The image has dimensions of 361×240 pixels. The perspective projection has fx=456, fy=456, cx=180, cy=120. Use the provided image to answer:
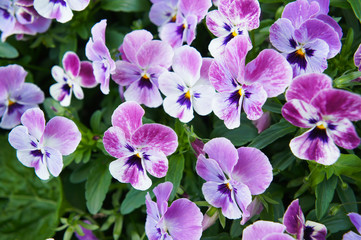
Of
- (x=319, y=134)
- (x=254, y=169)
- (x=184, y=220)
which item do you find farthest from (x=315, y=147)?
(x=184, y=220)

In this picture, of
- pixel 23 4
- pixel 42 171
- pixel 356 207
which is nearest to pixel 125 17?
pixel 23 4

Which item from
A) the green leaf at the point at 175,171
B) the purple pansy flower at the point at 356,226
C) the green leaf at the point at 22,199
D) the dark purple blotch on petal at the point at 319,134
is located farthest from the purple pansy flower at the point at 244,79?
the green leaf at the point at 22,199

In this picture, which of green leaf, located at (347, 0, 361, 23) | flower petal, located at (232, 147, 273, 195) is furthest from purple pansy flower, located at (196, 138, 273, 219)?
green leaf, located at (347, 0, 361, 23)

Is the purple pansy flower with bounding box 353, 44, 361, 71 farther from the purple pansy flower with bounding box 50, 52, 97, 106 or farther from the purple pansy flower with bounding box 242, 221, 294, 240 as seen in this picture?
the purple pansy flower with bounding box 50, 52, 97, 106

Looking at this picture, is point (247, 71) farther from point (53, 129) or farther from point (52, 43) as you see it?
point (52, 43)

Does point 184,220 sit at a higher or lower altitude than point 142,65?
lower

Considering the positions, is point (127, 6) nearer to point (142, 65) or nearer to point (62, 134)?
point (142, 65)
